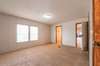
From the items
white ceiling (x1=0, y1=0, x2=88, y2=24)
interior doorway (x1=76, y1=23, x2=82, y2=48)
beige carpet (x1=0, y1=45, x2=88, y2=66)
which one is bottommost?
beige carpet (x1=0, y1=45, x2=88, y2=66)

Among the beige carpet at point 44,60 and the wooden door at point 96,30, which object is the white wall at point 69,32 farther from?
the wooden door at point 96,30

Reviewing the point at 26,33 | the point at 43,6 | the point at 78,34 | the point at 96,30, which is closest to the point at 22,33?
the point at 26,33

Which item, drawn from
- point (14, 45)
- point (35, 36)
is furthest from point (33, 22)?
point (14, 45)

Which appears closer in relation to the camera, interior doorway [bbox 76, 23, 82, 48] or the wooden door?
the wooden door

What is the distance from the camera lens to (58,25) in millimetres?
9836

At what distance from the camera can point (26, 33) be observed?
23.9 ft

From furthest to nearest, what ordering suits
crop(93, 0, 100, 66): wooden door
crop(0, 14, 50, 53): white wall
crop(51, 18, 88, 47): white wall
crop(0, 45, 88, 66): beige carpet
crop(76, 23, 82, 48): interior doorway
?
1. crop(51, 18, 88, 47): white wall
2. crop(76, 23, 82, 48): interior doorway
3. crop(0, 14, 50, 53): white wall
4. crop(0, 45, 88, 66): beige carpet
5. crop(93, 0, 100, 66): wooden door

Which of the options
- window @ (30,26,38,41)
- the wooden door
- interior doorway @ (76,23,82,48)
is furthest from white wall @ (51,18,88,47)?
the wooden door

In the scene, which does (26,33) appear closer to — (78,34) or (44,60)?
(44,60)

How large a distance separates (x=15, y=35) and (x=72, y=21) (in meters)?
4.64

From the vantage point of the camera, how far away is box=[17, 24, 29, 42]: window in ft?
21.2

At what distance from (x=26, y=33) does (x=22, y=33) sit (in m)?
0.49

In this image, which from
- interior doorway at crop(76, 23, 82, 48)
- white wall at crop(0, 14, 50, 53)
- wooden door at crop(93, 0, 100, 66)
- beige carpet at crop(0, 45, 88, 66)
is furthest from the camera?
interior doorway at crop(76, 23, 82, 48)

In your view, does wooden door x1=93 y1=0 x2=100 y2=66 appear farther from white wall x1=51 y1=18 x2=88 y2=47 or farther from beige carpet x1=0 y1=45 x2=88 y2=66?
white wall x1=51 y1=18 x2=88 y2=47
